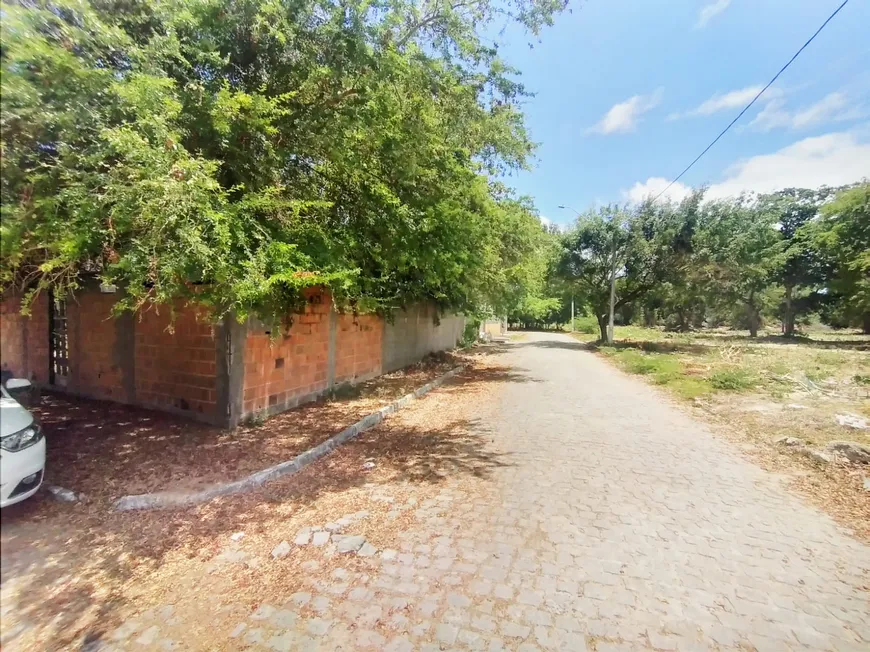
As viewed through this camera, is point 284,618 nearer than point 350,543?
Yes

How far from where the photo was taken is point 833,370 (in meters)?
13.2

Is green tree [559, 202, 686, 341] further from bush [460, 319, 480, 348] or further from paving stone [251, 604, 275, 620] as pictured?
paving stone [251, 604, 275, 620]

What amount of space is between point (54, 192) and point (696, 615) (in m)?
5.27

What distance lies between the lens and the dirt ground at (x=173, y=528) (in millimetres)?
2646

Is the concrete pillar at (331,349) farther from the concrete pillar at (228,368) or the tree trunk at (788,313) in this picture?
the tree trunk at (788,313)

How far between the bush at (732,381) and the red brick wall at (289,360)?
30.0 ft

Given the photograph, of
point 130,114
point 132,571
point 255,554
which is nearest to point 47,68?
point 130,114

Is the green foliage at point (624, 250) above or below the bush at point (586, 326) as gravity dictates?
above

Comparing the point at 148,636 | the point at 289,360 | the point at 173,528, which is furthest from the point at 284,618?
the point at 289,360

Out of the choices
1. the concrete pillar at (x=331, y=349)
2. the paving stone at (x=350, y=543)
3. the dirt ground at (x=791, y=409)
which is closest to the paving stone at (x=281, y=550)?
the paving stone at (x=350, y=543)

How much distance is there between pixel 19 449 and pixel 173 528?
1491 millimetres

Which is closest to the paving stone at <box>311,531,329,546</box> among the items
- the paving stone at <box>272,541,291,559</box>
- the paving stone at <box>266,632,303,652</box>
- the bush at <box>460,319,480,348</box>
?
the paving stone at <box>272,541,291,559</box>

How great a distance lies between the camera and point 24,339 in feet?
9.44

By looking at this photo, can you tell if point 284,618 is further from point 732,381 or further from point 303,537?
point 732,381
